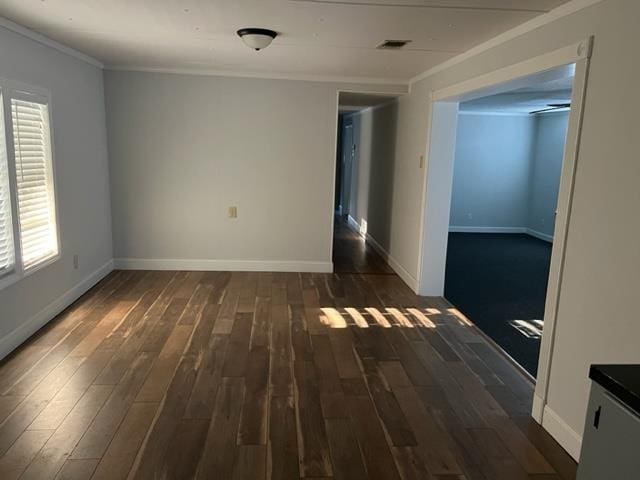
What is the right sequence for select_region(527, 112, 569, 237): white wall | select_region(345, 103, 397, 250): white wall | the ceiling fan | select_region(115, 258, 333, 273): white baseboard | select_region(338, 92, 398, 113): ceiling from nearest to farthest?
select_region(115, 258, 333, 273): white baseboard, select_region(338, 92, 398, 113): ceiling, select_region(345, 103, 397, 250): white wall, the ceiling fan, select_region(527, 112, 569, 237): white wall

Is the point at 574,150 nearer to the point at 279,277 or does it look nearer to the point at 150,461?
the point at 150,461

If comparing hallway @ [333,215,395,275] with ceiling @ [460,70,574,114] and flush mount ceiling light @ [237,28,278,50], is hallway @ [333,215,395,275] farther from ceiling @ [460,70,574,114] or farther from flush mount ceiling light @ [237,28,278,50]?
flush mount ceiling light @ [237,28,278,50]

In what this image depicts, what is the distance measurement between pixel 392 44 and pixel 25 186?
10.0 feet

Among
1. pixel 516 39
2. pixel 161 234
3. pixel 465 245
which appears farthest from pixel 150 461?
pixel 465 245

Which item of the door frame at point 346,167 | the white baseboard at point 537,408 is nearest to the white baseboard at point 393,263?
the door frame at point 346,167

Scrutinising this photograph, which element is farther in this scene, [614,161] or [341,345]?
[341,345]

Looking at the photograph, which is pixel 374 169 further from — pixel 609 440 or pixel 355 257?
pixel 609 440

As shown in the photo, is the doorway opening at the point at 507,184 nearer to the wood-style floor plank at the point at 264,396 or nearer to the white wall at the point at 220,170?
the white wall at the point at 220,170

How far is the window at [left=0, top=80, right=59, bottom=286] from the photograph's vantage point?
3.44 meters

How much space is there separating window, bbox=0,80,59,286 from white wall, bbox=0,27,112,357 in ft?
0.37

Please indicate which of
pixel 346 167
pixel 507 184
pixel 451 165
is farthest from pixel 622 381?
pixel 346 167

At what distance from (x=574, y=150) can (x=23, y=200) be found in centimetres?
381

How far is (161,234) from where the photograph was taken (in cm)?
580

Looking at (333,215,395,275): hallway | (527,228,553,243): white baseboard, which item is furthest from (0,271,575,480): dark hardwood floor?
(527,228,553,243): white baseboard
